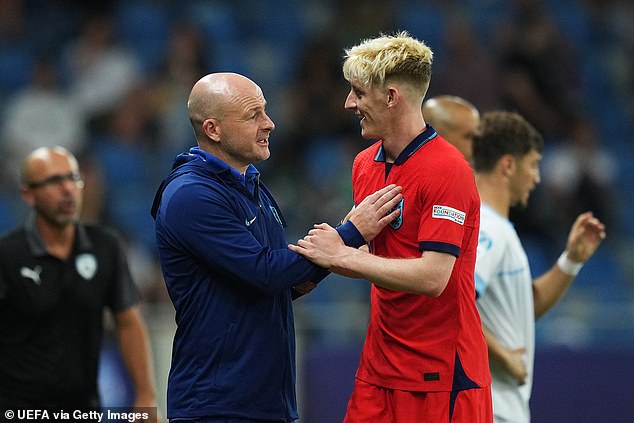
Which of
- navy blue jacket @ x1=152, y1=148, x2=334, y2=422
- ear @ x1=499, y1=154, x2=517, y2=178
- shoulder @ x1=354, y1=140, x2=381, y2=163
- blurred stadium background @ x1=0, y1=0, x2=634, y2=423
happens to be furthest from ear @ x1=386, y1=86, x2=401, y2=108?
blurred stadium background @ x1=0, y1=0, x2=634, y2=423

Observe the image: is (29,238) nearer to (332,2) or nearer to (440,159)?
(440,159)

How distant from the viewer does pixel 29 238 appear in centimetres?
571

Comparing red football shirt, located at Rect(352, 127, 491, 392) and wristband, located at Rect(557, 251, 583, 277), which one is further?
wristband, located at Rect(557, 251, 583, 277)

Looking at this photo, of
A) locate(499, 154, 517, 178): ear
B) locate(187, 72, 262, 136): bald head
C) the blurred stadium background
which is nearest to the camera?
locate(187, 72, 262, 136): bald head

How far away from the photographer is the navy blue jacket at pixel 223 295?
13.9 feet

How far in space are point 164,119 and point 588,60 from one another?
5.40 m

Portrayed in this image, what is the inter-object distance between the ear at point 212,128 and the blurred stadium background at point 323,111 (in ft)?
14.1

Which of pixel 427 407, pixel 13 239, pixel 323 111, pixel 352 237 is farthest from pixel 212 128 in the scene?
pixel 323 111

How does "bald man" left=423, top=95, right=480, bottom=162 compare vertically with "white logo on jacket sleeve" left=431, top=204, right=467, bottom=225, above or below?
above

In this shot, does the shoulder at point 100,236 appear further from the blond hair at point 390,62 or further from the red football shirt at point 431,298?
the blond hair at point 390,62

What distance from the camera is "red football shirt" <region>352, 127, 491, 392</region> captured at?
421cm

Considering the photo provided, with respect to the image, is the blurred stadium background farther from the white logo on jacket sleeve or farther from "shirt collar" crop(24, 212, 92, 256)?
the white logo on jacket sleeve

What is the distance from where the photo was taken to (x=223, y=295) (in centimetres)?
432

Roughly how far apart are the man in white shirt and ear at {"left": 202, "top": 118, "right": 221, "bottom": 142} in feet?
4.72
